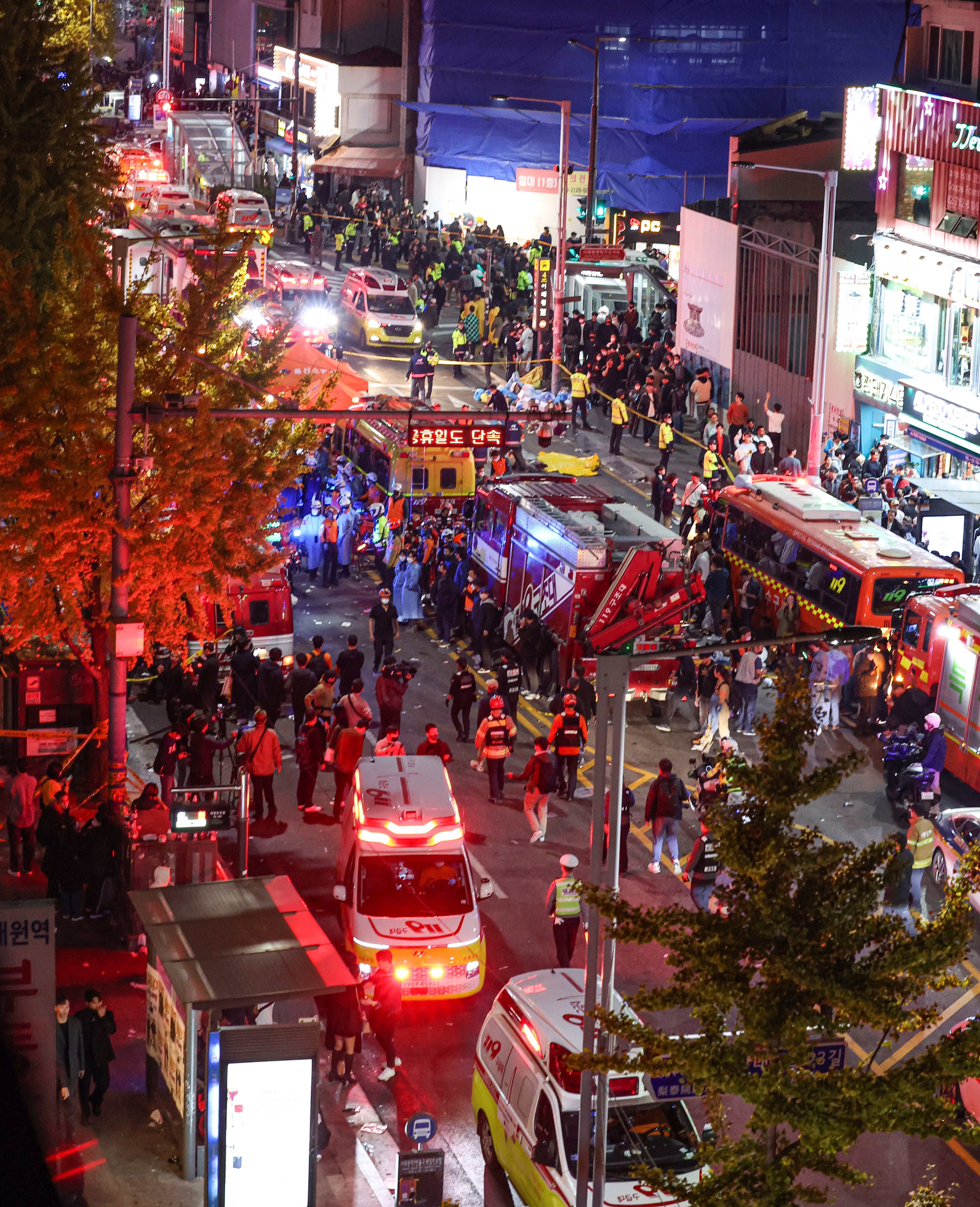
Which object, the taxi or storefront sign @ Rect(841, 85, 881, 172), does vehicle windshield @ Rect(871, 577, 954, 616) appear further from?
the taxi

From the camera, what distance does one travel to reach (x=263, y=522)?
78.3ft

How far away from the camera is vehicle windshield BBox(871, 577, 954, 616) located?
2669 centimetres

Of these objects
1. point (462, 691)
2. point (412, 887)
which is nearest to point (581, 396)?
point (462, 691)

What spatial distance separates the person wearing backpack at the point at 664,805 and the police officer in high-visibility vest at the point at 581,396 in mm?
24759

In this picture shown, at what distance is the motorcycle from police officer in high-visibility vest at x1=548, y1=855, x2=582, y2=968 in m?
6.51

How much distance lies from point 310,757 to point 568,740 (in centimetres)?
342

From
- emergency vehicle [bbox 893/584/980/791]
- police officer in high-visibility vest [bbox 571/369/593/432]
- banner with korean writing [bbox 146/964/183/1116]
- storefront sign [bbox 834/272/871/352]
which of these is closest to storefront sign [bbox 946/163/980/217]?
storefront sign [bbox 834/272/871/352]

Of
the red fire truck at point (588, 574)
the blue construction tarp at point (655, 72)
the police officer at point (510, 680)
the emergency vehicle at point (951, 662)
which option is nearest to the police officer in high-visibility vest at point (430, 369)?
the red fire truck at point (588, 574)

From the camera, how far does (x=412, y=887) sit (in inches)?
702

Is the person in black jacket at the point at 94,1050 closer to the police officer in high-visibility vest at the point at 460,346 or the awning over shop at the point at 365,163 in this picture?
the police officer in high-visibility vest at the point at 460,346

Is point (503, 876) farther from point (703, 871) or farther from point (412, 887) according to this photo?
point (412, 887)

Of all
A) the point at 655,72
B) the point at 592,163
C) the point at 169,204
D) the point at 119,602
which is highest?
the point at 655,72

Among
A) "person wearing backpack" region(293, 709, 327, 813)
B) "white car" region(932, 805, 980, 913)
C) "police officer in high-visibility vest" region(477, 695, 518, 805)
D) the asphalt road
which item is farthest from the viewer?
"police officer in high-visibility vest" region(477, 695, 518, 805)

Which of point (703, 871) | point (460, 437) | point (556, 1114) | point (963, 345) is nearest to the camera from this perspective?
point (556, 1114)
